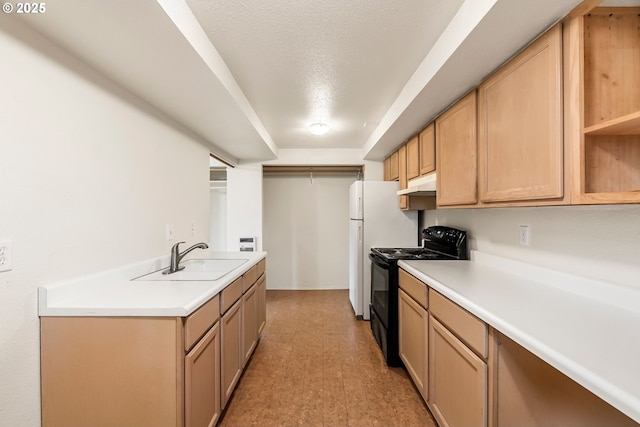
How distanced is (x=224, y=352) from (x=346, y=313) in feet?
7.31

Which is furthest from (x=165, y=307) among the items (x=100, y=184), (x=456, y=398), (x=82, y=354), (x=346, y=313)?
(x=346, y=313)

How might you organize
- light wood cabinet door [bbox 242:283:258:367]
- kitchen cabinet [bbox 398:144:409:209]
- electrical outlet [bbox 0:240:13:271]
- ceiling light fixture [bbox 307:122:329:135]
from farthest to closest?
1. kitchen cabinet [bbox 398:144:409:209]
2. ceiling light fixture [bbox 307:122:329:135]
3. light wood cabinet door [bbox 242:283:258:367]
4. electrical outlet [bbox 0:240:13:271]

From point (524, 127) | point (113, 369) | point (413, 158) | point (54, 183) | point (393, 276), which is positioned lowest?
point (113, 369)

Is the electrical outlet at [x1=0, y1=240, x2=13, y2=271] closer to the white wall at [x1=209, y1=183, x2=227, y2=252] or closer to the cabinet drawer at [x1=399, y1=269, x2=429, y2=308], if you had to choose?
the cabinet drawer at [x1=399, y1=269, x2=429, y2=308]

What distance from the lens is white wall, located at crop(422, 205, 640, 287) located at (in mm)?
1162

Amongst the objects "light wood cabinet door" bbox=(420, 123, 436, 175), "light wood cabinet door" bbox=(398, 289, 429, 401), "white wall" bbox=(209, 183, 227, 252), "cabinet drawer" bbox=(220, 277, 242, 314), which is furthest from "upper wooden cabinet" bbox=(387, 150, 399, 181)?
"white wall" bbox=(209, 183, 227, 252)

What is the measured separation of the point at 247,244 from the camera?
13.2 feet

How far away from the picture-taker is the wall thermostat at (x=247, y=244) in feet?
13.2

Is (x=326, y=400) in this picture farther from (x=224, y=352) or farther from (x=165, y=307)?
(x=165, y=307)

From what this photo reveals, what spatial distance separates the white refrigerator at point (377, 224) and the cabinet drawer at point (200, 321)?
82.7 inches

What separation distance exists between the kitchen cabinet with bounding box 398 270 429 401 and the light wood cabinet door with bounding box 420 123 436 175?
100 centimetres

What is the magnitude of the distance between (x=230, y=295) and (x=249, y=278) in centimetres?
50

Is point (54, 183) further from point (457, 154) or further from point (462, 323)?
point (457, 154)

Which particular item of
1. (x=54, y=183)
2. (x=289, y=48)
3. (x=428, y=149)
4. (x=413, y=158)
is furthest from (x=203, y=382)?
(x=413, y=158)
